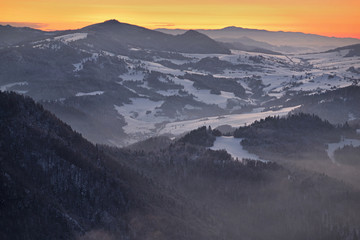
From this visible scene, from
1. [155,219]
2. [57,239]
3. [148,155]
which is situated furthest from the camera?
→ [148,155]

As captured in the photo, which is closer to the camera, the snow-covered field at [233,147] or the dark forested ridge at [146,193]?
the dark forested ridge at [146,193]

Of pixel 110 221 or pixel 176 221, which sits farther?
pixel 176 221

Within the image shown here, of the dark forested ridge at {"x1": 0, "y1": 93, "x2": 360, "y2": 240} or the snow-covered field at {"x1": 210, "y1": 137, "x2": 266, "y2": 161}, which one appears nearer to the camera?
the dark forested ridge at {"x1": 0, "y1": 93, "x2": 360, "y2": 240}

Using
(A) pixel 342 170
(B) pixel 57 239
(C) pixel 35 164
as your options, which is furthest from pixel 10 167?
(A) pixel 342 170

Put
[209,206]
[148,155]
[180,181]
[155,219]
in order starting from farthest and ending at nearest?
[148,155]
[180,181]
[209,206]
[155,219]

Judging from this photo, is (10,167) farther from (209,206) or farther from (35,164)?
(209,206)
